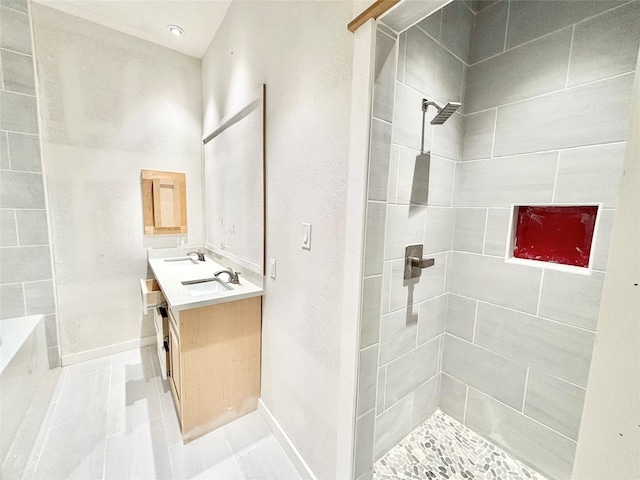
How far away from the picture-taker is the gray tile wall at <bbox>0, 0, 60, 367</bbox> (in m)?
1.89

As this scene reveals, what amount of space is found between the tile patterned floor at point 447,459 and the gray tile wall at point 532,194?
0.07m

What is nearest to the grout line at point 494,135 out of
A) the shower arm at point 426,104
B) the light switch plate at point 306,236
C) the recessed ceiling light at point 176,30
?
the shower arm at point 426,104

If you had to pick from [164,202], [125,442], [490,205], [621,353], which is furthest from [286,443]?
[164,202]

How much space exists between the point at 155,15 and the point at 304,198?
6.91 ft

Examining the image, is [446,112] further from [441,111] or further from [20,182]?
[20,182]

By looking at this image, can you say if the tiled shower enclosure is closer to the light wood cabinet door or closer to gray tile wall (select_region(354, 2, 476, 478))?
gray tile wall (select_region(354, 2, 476, 478))

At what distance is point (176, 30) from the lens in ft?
7.27

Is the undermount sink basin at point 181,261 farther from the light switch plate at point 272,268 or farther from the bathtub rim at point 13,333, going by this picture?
the light switch plate at point 272,268

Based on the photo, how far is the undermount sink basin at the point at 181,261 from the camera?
8.28 ft

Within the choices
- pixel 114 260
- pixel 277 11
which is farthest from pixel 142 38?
pixel 114 260

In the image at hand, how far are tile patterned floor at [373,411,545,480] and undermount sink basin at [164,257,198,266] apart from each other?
7.17ft

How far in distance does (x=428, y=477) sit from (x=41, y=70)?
3714mm

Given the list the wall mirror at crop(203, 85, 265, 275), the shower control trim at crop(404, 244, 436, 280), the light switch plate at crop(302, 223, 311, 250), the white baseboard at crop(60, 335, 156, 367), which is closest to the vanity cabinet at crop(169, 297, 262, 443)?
the wall mirror at crop(203, 85, 265, 275)

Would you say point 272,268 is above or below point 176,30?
below
